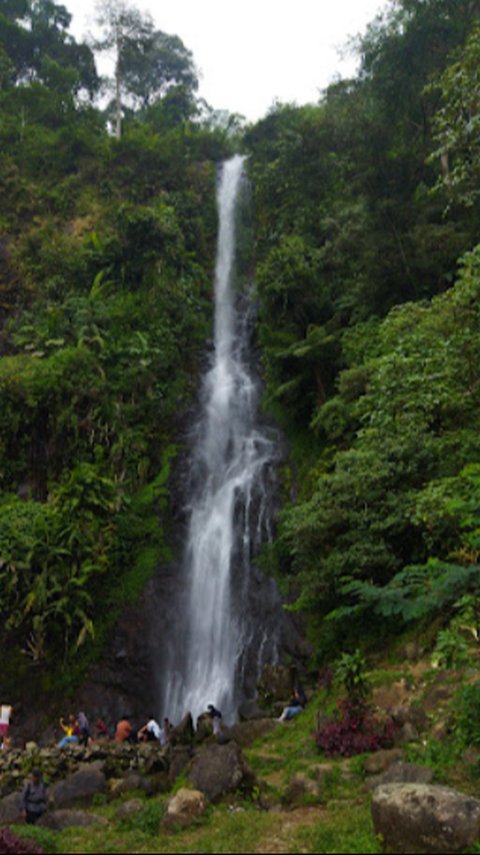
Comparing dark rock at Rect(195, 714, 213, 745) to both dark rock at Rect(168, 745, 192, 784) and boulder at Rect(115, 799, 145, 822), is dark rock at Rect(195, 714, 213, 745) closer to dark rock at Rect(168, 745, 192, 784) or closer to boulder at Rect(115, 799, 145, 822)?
dark rock at Rect(168, 745, 192, 784)

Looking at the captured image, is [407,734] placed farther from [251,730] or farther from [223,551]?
[223,551]

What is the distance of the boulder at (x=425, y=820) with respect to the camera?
4781mm

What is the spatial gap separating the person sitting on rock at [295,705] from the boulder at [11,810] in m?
4.71

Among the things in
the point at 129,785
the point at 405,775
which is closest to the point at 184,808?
the point at 405,775

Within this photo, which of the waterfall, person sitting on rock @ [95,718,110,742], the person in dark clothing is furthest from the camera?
the waterfall

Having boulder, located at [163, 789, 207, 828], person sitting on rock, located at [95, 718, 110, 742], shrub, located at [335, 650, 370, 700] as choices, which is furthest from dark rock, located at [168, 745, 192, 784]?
person sitting on rock, located at [95, 718, 110, 742]

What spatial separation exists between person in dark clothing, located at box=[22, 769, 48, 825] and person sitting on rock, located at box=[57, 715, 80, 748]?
4.30 meters

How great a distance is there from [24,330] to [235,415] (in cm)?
906

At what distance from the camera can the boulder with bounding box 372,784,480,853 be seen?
4781 millimetres

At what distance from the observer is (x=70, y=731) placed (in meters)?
13.1

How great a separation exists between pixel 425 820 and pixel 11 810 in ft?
19.9

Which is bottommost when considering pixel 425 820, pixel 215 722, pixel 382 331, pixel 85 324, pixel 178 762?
pixel 178 762

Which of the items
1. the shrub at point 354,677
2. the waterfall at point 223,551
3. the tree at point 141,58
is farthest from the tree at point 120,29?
the shrub at point 354,677

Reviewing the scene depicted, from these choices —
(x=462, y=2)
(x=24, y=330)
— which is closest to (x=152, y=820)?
(x=24, y=330)
